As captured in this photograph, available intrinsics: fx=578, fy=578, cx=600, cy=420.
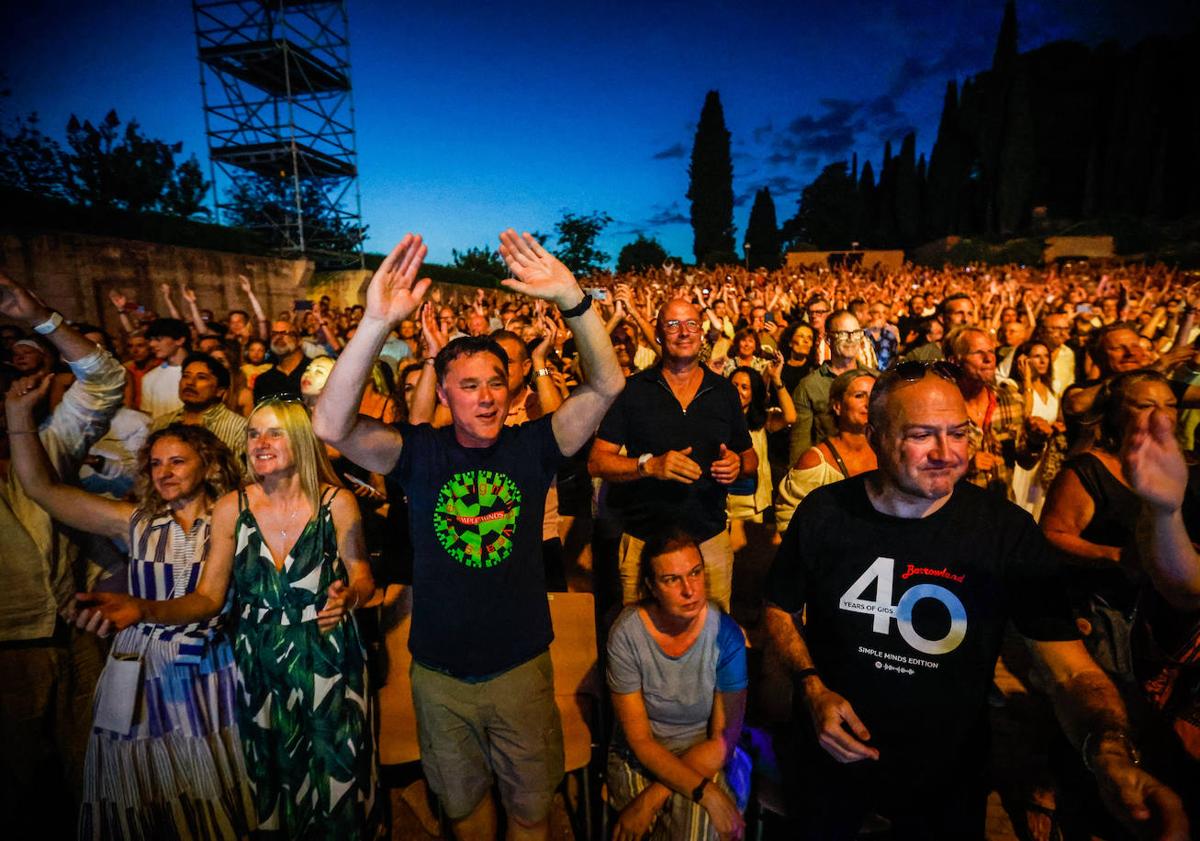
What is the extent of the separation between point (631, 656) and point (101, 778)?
7.11ft

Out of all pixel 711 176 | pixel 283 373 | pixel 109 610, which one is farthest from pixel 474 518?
pixel 711 176

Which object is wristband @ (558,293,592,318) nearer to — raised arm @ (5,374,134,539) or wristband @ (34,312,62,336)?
raised arm @ (5,374,134,539)

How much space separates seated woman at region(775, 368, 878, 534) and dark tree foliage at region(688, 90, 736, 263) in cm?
4693

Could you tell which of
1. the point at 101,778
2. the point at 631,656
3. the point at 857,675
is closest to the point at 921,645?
the point at 857,675

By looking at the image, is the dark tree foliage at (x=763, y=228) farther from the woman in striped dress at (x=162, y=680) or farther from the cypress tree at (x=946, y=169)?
the woman in striped dress at (x=162, y=680)

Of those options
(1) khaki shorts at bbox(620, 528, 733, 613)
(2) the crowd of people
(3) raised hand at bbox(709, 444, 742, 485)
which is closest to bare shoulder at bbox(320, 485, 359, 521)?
(2) the crowd of people

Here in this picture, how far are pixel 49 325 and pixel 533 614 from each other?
2.51 m

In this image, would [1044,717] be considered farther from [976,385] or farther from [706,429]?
[706,429]

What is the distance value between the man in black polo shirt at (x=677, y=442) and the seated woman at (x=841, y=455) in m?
0.27

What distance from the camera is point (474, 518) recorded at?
2.22 meters

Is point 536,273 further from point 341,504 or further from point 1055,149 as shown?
point 1055,149

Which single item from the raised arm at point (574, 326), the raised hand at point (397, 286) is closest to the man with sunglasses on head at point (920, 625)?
the raised arm at point (574, 326)

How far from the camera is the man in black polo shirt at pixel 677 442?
130 inches

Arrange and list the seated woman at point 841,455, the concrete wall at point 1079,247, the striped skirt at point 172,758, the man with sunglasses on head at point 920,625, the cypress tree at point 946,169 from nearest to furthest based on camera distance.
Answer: the man with sunglasses on head at point 920,625, the striped skirt at point 172,758, the seated woman at point 841,455, the concrete wall at point 1079,247, the cypress tree at point 946,169
